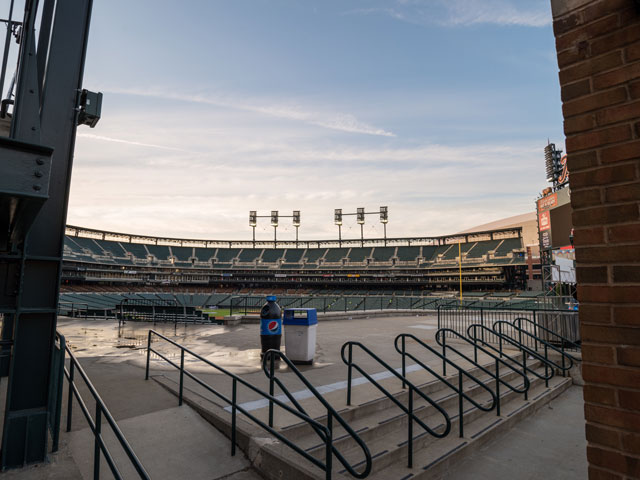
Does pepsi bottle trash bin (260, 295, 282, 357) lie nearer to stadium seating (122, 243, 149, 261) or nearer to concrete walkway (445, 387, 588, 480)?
concrete walkway (445, 387, 588, 480)

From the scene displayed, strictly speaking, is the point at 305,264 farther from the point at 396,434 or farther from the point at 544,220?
the point at 396,434

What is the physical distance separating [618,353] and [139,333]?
16.1 meters

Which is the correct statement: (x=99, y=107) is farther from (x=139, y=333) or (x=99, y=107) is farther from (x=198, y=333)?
(x=139, y=333)

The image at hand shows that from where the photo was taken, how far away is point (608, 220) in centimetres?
192

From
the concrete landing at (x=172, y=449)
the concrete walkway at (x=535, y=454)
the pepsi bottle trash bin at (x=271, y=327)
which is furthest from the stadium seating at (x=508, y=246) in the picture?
the concrete landing at (x=172, y=449)

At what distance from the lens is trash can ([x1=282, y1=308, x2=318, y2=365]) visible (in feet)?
28.4

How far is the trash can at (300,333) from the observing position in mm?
8664

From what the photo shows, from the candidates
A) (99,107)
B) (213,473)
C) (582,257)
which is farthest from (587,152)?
(99,107)

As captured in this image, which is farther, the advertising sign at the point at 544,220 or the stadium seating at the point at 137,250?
the stadium seating at the point at 137,250

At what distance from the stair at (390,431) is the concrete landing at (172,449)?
25 centimetres

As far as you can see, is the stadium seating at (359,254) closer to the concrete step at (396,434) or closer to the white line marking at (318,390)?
the white line marking at (318,390)

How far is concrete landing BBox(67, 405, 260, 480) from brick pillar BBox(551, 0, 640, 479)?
12.8 ft

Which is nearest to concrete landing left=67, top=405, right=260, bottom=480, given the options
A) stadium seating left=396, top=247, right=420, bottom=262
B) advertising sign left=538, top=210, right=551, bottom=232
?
advertising sign left=538, top=210, right=551, bottom=232

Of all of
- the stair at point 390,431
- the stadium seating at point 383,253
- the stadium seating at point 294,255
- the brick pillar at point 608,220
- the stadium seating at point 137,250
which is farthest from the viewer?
the stadium seating at point 294,255
